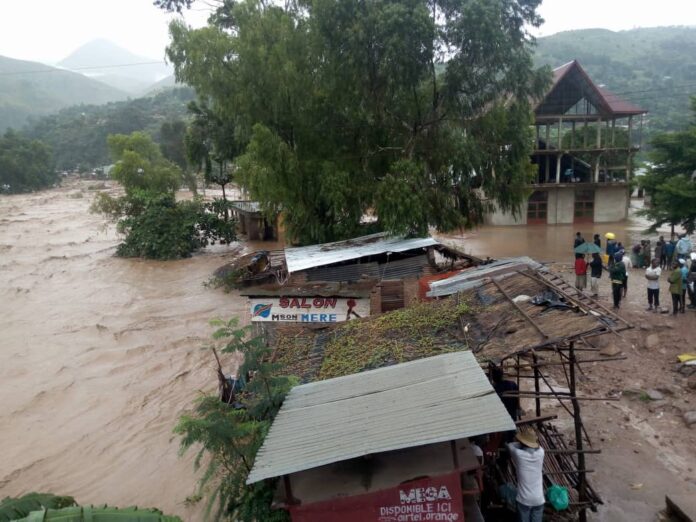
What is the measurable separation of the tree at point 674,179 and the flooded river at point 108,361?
5.02m

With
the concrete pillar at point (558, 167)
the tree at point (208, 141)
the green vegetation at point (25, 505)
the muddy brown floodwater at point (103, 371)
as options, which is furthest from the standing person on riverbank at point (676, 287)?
the concrete pillar at point (558, 167)

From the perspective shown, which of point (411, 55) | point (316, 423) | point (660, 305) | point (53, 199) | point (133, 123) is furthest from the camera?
point (133, 123)

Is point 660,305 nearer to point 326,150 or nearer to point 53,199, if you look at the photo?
point 326,150

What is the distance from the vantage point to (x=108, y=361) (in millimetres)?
13742

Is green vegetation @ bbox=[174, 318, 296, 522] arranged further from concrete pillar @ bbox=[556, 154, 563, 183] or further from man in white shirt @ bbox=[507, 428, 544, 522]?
A: concrete pillar @ bbox=[556, 154, 563, 183]

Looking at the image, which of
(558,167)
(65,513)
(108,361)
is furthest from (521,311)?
(558,167)

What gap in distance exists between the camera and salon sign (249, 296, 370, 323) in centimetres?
972

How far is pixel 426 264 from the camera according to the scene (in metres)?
13.2

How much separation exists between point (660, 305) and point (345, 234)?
8.58 metres

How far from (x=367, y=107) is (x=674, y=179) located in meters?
9.69

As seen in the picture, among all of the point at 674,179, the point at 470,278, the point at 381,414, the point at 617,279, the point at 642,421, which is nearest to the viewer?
the point at 381,414

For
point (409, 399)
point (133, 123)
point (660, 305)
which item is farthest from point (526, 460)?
point (133, 123)

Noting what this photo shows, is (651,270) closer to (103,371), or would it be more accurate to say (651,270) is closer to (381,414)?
(381,414)

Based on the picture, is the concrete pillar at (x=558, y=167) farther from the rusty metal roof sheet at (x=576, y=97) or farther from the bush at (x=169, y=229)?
the bush at (x=169, y=229)
